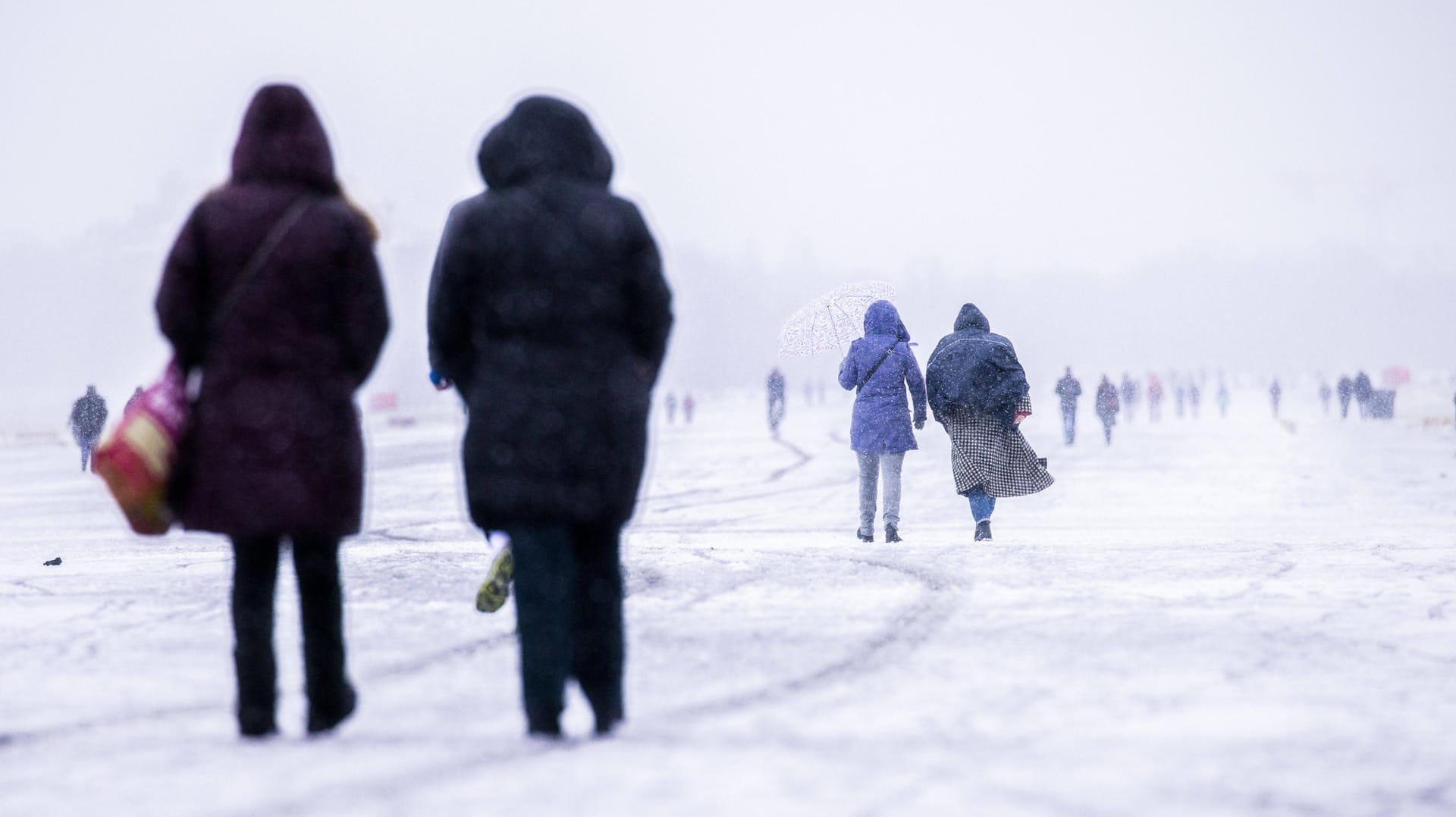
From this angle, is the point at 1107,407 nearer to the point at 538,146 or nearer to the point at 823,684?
the point at 823,684

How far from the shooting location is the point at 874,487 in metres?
8.97

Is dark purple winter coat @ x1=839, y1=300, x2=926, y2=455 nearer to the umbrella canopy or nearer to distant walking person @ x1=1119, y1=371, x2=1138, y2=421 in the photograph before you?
the umbrella canopy

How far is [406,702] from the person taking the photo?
4016mm

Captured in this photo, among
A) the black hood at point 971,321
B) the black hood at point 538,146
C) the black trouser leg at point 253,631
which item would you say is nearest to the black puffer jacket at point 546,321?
the black hood at point 538,146

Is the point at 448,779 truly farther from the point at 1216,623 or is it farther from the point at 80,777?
the point at 1216,623

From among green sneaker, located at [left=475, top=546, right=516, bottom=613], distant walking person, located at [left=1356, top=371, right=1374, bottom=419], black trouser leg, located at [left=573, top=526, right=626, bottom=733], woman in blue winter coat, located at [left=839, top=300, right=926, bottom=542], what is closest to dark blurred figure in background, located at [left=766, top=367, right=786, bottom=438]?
woman in blue winter coat, located at [left=839, top=300, right=926, bottom=542]

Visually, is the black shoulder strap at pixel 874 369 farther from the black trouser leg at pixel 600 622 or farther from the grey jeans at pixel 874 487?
the black trouser leg at pixel 600 622

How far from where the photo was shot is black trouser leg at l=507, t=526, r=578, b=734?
3.42 m

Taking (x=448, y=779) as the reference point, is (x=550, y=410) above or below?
above

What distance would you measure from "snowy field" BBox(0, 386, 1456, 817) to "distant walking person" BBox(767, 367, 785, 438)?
22.3m

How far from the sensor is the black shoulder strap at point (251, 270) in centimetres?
340

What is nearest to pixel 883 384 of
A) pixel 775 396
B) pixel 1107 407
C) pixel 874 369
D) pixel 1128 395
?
pixel 874 369

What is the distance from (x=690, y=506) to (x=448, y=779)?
10493 millimetres

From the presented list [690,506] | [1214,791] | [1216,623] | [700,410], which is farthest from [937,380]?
[700,410]
